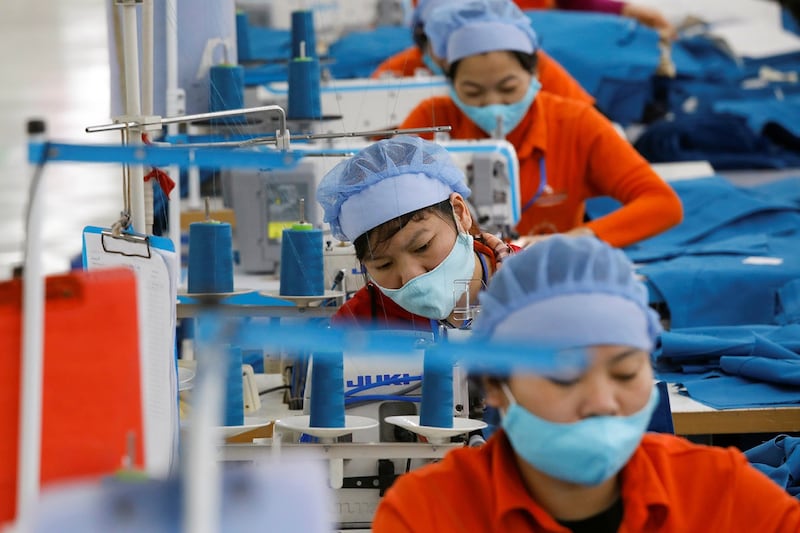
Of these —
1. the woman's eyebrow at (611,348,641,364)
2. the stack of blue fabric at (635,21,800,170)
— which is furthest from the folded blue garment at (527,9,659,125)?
the woman's eyebrow at (611,348,641,364)

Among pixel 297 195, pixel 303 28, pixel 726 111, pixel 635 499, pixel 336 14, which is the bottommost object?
pixel 635 499

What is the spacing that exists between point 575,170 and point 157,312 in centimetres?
274

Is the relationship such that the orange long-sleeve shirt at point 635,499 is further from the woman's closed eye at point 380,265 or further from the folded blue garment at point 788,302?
the folded blue garment at point 788,302

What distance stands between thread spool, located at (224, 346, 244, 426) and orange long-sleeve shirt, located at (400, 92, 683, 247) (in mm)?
1855

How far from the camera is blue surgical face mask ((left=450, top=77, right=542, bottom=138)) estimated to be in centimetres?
428

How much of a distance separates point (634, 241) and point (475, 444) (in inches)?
83.5

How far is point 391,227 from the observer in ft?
8.61

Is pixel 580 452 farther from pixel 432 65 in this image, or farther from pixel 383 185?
pixel 432 65

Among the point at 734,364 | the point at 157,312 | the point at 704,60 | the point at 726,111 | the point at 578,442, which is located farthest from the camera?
the point at 704,60

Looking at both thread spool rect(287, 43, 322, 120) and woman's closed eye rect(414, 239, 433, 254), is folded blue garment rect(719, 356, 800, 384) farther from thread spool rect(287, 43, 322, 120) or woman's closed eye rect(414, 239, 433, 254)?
thread spool rect(287, 43, 322, 120)

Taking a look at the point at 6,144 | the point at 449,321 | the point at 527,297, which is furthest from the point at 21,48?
the point at 527,297

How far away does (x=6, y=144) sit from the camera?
7.34 m

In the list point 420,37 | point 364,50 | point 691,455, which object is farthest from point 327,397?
point 364,50

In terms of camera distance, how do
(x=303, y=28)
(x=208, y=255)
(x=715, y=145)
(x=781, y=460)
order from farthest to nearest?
(x=715, y=145) < (x=303, y=28) < (x=208, y=255) < (x=781, y=460)
